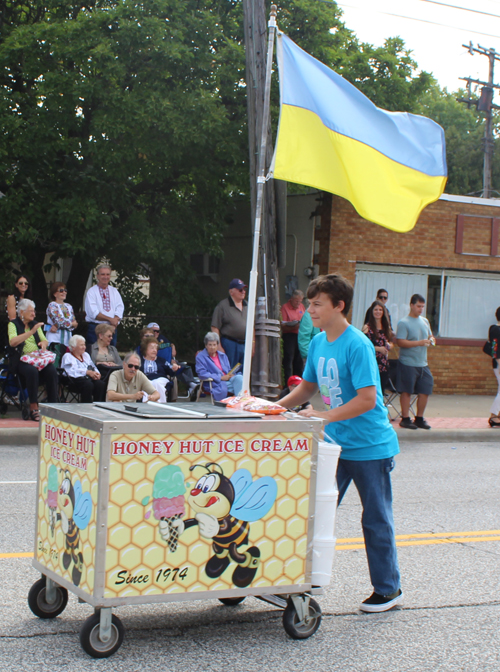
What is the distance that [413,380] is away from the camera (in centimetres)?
1202

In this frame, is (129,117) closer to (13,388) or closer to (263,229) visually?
(263,229)

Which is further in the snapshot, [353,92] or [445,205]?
[445,205]

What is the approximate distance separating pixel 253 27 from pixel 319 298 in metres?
8.05

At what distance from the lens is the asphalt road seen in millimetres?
3719

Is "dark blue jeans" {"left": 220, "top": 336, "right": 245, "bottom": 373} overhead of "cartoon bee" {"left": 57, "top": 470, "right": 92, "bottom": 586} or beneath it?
overhead

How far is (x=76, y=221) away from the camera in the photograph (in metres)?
13.6

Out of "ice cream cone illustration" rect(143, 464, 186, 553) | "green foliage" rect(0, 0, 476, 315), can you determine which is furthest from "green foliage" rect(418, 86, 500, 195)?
"ice cream cone illustration" rect(143, 464, 186, 553)

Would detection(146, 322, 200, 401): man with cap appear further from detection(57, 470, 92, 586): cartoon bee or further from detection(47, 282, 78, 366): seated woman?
detection(57, 470, 92, 586): cartoon bee

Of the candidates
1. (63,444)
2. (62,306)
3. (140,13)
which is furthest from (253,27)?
(63,444)

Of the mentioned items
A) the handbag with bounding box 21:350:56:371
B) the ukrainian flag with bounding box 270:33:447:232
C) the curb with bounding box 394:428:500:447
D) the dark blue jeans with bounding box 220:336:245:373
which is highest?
the ukrainian flag with bounding box 270:33:447:232

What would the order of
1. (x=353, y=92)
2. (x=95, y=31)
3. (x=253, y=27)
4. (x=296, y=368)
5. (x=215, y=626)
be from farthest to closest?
(x=296, y=368) → (x=95, y=31) → (x=253, y=27) → (x=353, y=92) → (x=215, y=626)

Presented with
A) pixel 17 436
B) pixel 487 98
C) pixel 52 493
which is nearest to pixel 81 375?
pixel 17 436

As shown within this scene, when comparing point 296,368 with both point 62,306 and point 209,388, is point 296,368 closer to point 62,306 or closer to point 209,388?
point 209,388

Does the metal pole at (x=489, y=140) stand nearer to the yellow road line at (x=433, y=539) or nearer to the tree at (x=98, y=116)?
the tree at (x=98, y=116)
